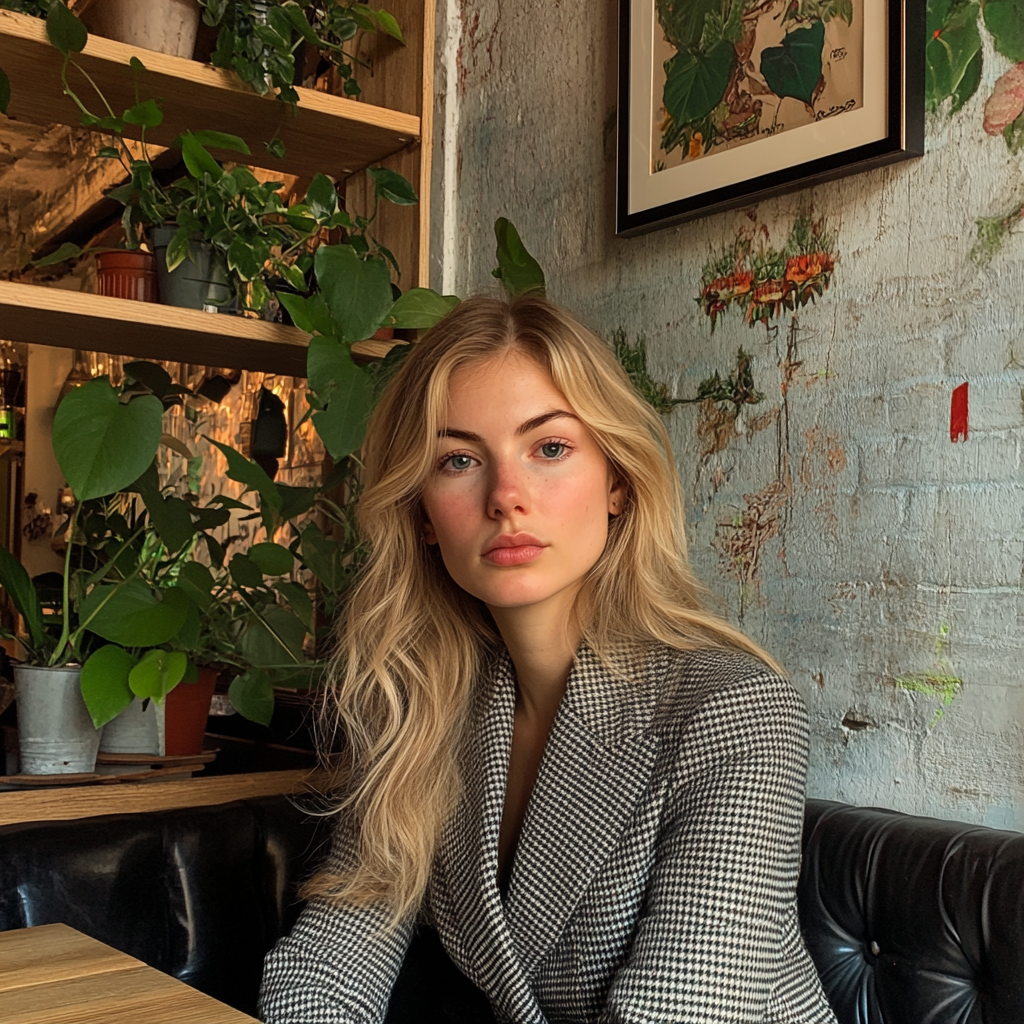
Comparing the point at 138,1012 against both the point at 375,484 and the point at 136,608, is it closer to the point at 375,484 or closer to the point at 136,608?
the point at 375,484

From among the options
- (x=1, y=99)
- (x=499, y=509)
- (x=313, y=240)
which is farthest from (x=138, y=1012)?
(x=313, y=240)

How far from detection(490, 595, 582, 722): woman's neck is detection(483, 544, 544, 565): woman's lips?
0.11m

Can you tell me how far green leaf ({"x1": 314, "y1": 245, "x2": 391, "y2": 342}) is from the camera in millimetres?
1881

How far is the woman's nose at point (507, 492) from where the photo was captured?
1342 mm

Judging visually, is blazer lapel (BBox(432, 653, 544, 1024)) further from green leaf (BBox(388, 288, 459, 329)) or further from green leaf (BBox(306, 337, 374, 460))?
green leaf (BBox(388, 288, 459, 329))

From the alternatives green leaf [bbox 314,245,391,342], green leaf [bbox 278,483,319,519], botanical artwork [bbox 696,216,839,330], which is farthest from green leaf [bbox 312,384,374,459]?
botanical artwork [bbox 696,216,839,330]

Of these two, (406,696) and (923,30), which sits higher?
(923,30)

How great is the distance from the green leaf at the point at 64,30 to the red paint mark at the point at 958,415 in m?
1.45

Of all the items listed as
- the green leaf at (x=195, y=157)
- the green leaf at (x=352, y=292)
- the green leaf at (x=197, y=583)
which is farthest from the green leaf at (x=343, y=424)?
the green leaf at (x=195, y=157)

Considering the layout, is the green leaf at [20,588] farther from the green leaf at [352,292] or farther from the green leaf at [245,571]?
the green leaf at [352,292]

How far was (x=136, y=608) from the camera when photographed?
5.95 feet

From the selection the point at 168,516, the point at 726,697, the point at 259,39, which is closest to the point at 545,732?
the point at 726,697

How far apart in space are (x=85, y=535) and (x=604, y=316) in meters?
1.02

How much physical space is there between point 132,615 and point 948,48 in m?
1.38
